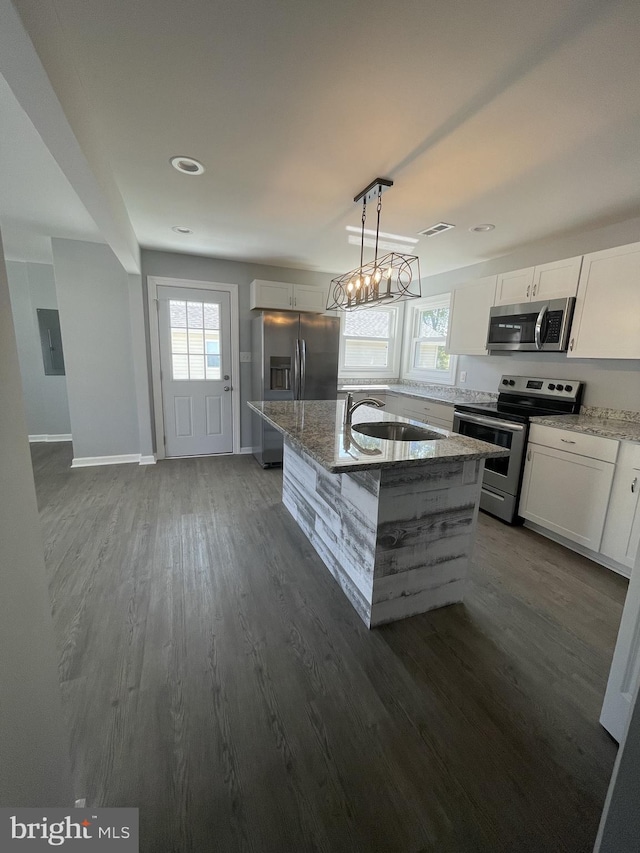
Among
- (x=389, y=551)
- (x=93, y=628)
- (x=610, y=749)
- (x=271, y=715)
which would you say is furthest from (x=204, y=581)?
(x=610, y=749)

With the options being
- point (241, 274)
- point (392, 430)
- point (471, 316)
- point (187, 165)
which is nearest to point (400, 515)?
point (392, 430)

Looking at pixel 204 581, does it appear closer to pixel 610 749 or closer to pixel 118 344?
pixel 610 749

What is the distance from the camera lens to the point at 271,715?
1353 mm

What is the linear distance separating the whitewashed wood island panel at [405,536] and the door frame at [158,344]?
2.91 m

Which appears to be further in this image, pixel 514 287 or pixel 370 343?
pixel 370 343

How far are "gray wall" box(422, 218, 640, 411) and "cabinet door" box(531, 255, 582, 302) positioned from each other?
388 millimetres

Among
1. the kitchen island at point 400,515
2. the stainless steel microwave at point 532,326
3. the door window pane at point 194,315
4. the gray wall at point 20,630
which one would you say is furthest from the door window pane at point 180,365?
the gray wall at point 20,630

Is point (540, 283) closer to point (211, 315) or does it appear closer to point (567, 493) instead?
point (567, 493)

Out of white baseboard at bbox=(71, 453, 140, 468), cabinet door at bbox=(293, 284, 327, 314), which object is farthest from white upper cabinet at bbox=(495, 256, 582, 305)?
white baseboard at bbox=(71, 453, 140, 468)

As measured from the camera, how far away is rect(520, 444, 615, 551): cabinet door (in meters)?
2.38

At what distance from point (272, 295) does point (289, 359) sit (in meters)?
0.81

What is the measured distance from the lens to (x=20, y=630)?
710mm

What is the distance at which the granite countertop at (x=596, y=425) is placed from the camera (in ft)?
7.52

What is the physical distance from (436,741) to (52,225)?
469 cm
